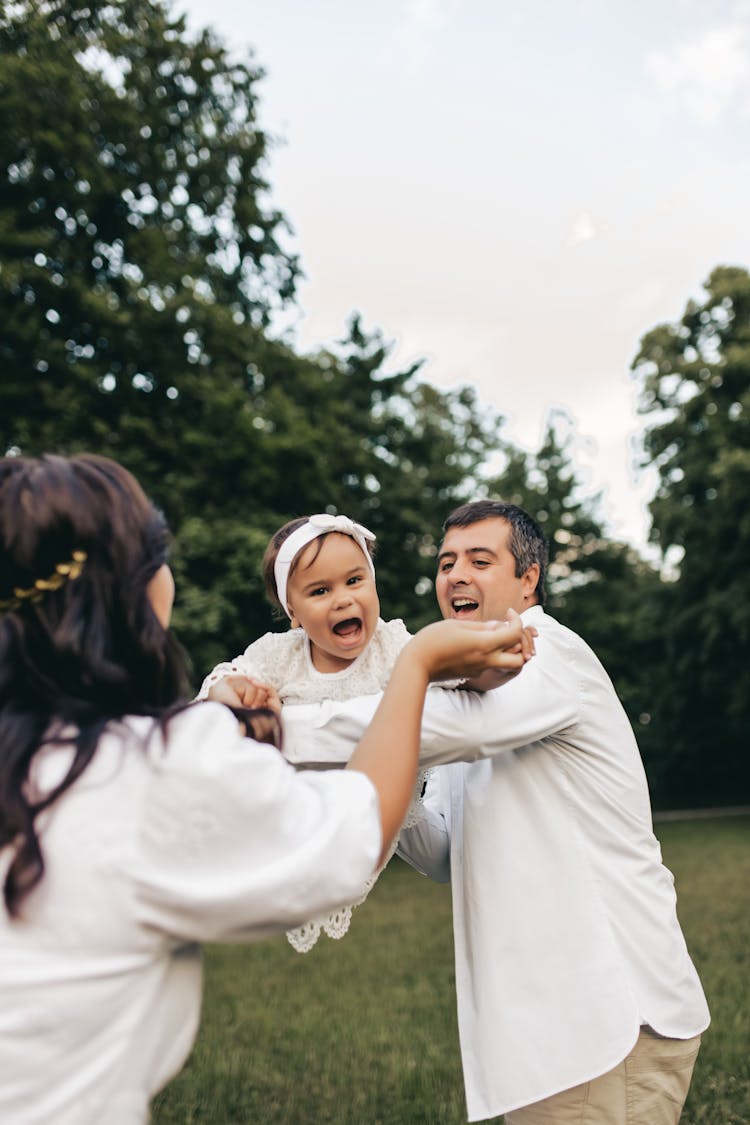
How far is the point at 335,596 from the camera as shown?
3.06m

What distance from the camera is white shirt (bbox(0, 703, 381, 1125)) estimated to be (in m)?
1.60

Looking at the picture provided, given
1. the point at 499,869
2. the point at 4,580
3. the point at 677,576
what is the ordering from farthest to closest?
the point at 677,576
the point at 499,869
the point at 4,580

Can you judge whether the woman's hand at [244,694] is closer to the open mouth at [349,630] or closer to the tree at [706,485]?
the open mouth at [349,630]

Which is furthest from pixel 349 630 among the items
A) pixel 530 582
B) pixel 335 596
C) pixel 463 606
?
pixel 530 582

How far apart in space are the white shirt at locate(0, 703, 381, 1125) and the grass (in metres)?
5.02

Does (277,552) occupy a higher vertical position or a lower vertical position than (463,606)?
higher

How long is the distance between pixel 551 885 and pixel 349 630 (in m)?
0.95

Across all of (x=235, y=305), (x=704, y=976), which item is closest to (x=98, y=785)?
(x=704, y=976)

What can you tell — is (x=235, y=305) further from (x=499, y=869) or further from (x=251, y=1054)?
(x=499, y=869)

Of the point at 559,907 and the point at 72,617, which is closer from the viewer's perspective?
the point at 72,617

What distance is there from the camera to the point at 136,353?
55.6 feet

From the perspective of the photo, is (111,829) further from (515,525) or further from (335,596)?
(515,525)

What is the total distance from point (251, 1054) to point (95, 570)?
22.5 ft

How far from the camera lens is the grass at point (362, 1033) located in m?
6.30
